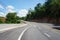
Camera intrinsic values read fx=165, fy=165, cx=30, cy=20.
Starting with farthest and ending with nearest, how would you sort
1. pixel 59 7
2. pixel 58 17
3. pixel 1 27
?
pixel 58 17 < pixel 59 7 < pixel 1 27

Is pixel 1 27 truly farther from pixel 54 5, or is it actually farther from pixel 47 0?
pixel 47 0

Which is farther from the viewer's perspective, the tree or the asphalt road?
the tree

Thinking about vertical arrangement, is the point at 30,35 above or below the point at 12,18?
below

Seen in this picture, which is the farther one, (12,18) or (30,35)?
(12,18)

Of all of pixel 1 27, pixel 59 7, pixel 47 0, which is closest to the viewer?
pixel 1 27

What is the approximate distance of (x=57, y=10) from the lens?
8362 cm

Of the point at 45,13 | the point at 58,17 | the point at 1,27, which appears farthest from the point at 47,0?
the point at 1,27

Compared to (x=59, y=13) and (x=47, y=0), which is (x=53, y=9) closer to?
(x=59, y=13)

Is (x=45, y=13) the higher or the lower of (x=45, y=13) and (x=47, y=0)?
the lower

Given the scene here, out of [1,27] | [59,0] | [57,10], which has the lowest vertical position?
[1,27]

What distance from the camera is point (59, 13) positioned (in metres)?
85.2

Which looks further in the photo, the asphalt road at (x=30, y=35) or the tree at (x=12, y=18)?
the tree at (x=12, y=18)

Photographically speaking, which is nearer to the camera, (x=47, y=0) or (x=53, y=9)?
(x=53, y=9)

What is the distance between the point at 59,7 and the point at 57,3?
2.48 metres
